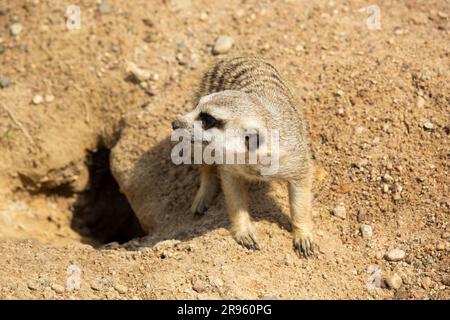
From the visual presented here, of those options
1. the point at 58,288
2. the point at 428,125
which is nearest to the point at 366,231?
the point at 428,125

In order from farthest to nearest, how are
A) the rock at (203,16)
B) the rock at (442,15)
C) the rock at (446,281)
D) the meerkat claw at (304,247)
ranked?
1. the rock at (203,16)
2. the rock at (442,15)
3. the meerkat claw at (304,247)
4. the rock at (446,281)

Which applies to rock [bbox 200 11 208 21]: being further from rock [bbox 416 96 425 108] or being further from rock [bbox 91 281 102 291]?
rock [bbox 91 281 102 291]

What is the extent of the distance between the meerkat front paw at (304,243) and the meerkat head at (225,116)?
2.46 feet

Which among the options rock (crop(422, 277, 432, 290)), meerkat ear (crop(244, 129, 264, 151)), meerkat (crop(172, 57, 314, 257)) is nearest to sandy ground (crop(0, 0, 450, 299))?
rock (crop(422, 277, 432, 290))

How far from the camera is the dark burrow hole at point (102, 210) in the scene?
4969 mm

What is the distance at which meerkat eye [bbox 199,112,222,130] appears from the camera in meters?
2.85

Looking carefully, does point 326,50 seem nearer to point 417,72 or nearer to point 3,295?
point 417,72

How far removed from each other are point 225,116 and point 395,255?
1219 millimetres

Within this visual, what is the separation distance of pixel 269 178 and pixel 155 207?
1333 mm

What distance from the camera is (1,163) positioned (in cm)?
453

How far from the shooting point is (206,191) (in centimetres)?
392

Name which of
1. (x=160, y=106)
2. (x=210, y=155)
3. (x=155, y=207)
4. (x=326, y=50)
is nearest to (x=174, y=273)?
(x=210, y=155)

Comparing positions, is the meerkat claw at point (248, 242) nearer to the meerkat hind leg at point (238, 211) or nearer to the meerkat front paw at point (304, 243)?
the meerkat hind leg at point (238, 211)

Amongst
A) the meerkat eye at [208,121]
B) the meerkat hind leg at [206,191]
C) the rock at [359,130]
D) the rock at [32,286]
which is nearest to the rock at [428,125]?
the rock at [359,130]
